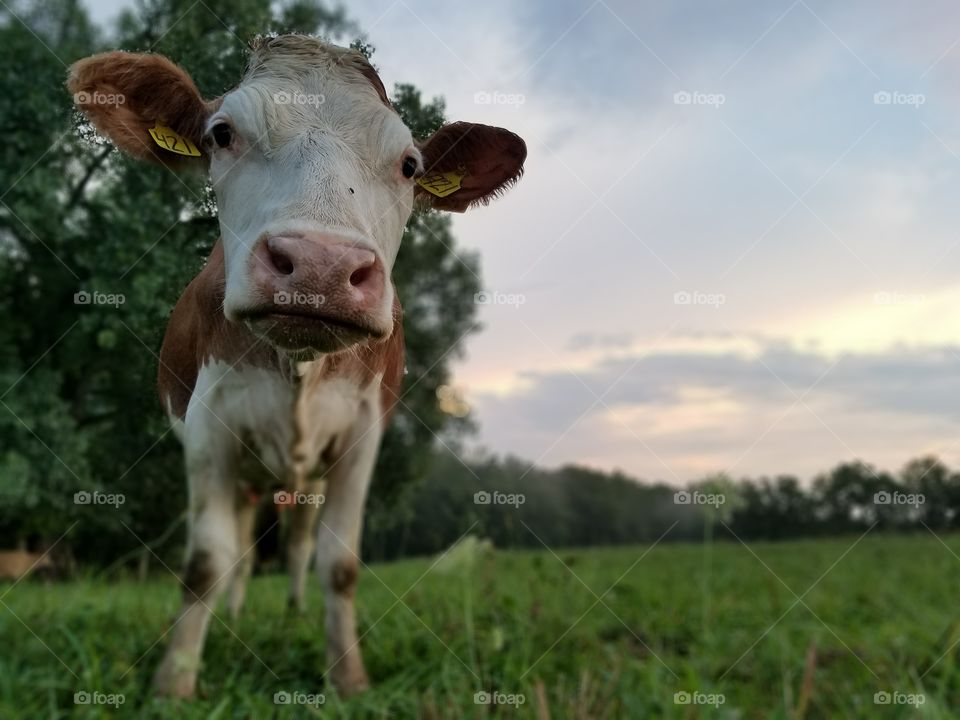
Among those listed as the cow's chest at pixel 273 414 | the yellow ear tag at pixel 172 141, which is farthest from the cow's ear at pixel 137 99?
the cow's chest at pixel 273 414

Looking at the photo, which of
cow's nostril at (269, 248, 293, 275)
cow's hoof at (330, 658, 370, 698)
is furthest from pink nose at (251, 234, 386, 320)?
cow's hoof at (330, 658, 370, 698)

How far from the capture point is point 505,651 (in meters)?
3.61

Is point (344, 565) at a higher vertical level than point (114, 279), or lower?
lower

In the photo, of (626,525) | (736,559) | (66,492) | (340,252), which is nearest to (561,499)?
(626,525)

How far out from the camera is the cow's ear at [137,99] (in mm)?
964

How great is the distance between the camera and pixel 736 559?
11.9 meters

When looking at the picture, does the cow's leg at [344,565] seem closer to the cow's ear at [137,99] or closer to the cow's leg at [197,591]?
the cow's leg at [197,591]

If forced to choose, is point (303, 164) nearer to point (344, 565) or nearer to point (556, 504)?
point (344, 565)

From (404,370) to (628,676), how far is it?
2953 millimetres

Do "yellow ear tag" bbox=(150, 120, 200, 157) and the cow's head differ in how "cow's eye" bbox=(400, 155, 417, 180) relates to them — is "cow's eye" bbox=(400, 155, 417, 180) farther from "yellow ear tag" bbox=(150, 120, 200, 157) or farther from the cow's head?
"yellow ear tag" bbox=(150, 120, 200, 157)

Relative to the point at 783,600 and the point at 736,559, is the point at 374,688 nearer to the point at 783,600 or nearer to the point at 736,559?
the point at 783,600

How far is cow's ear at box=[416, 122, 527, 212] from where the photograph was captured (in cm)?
97

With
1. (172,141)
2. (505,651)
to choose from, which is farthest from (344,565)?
(172,141)

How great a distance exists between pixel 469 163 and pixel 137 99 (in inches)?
16.4
